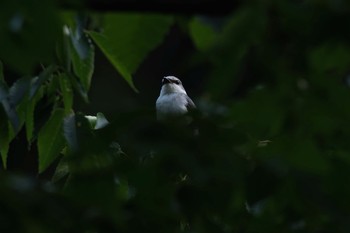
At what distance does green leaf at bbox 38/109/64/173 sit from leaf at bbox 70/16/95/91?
0.13 metres

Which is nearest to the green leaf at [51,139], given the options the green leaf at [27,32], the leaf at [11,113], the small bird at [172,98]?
the leaf at [11,113]

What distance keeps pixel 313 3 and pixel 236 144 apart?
20 centimetres

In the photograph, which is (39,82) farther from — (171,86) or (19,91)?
(171,86)

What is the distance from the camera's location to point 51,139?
1.94 m

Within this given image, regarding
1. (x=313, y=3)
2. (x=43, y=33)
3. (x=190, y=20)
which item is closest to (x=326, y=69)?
(x=313, y=3)

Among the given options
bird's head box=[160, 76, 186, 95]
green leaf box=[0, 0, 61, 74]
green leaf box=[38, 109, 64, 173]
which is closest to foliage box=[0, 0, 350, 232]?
green leaf box=[0, 0, 61, 74]

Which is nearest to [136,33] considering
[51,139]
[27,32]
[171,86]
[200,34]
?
[200,34]

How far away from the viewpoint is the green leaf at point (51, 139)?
1.93m

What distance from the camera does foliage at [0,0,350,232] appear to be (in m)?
0.95

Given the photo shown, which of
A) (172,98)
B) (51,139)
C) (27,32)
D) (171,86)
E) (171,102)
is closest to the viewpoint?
(27,32)

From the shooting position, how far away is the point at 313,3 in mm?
974

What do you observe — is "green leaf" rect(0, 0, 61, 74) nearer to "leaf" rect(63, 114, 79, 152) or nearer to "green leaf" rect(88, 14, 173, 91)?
"green leaf" rect(88, 14, 173, 91)

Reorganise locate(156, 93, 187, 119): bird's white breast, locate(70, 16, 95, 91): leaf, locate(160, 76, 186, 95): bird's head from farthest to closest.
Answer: locate(160, 76, 186, 95): bird's head, locate(156, 93, 187, 119): bird's white breast, locate(70, 16, 95, 91): leaf

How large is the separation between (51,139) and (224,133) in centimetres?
94
